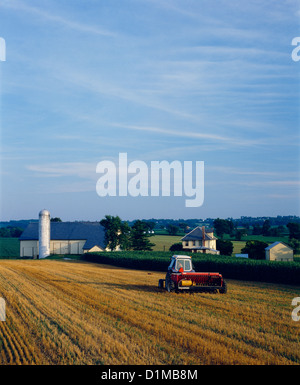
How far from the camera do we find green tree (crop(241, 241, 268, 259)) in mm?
80012

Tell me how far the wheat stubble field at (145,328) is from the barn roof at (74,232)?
2416 inches

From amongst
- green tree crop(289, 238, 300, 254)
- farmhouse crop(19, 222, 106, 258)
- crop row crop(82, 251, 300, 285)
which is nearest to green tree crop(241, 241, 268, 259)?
green tree crop(289, 238, 300, 254)

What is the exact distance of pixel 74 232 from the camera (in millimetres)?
88500

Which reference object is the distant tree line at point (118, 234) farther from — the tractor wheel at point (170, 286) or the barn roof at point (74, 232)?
the tractor wheel at point (170, 286)

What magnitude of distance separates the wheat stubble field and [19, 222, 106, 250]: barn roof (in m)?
61.4

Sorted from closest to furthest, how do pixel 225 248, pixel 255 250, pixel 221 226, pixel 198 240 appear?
pixel 255 250 < pixel 225 248 < pixel 198 240 < pixel 221 226

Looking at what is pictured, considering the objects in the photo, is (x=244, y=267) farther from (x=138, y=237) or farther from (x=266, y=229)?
(x=266, y=229)

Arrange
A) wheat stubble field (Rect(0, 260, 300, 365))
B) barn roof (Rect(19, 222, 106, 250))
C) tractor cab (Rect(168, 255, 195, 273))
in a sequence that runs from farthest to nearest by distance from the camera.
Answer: barn roof (Rect(19, 222, 106, 250))
tractor cab (Rect(168, 255, 195, 273))
wheat stubble field (Rect(0, 260, 300, 365))

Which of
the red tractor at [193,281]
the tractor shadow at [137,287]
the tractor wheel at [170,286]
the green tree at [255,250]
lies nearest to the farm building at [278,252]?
the green tree at [255,250]

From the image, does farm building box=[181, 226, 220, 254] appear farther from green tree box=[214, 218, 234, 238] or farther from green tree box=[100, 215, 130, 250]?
green tree box=[214, 218, 234, 238]

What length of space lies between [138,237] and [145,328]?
76.6m

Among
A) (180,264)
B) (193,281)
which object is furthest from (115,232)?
(193,281)

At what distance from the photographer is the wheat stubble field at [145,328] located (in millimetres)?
11164
